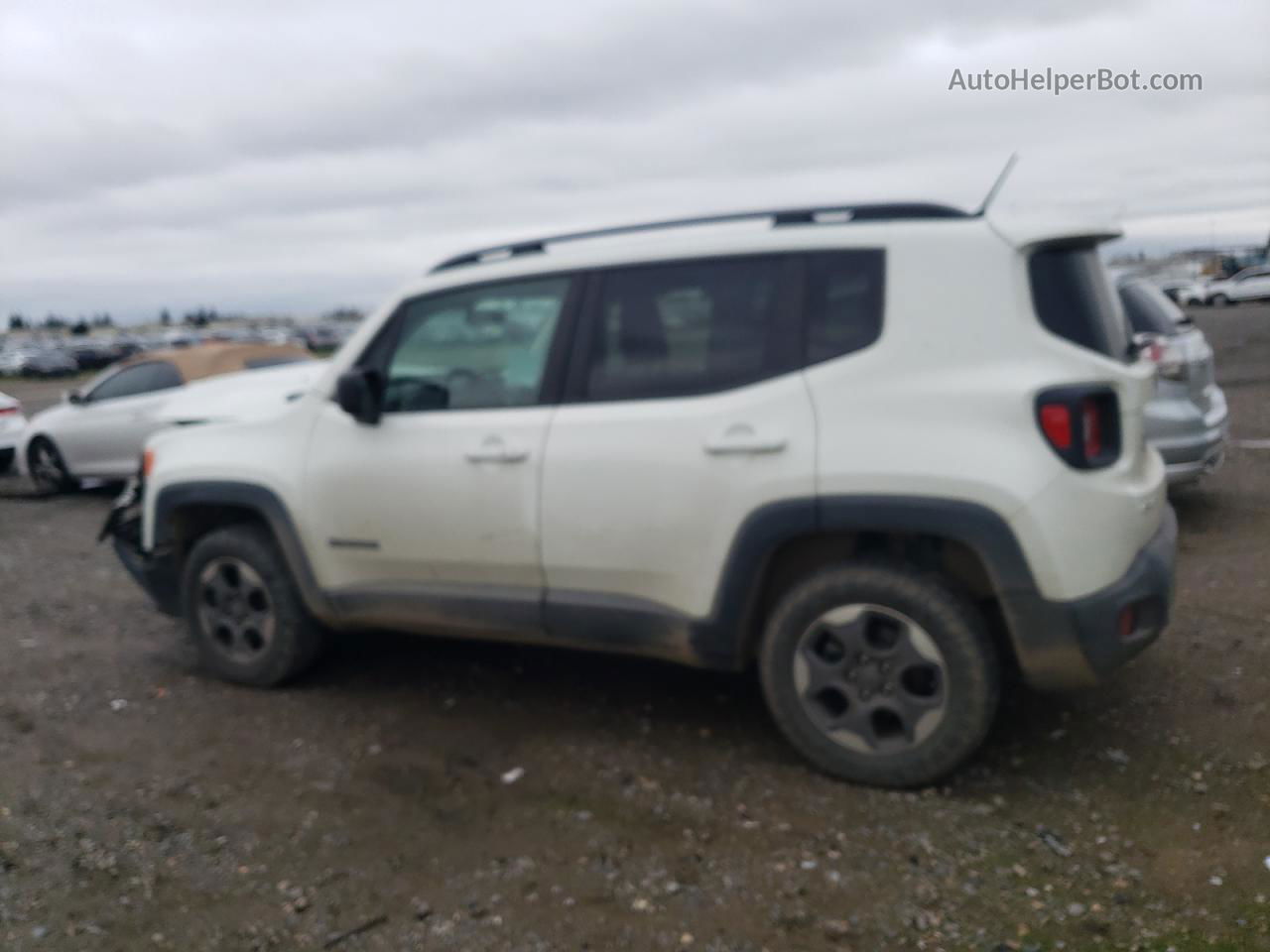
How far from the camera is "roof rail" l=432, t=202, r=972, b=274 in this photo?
3969 mm

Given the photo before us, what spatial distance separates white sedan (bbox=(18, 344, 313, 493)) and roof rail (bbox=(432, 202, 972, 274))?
24.5 feet

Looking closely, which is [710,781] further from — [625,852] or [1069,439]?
[1069,439]

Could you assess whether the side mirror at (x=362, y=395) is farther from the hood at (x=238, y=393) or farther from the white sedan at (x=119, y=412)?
the white sedan at (x=119, y=412)

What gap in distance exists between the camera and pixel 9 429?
13.7 m

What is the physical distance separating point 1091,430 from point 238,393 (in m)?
7.72

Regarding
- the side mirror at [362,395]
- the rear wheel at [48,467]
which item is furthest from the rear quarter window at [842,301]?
the rear wheel at [48,467]

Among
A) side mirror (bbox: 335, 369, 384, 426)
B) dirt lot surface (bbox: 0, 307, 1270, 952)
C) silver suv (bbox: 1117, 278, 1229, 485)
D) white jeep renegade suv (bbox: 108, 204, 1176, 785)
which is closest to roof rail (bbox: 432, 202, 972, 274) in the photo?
white jeep renegade suv (bbox: 108, 204, 1176, 785)

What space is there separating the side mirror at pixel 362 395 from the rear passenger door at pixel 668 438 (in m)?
0.84

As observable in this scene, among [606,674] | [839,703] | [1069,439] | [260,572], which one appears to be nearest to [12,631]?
[260,572]

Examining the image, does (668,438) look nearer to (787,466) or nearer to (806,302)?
(787,466)

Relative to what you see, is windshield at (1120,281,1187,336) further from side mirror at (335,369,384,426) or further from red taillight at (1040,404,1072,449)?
side mirror at (335,369,384,426)

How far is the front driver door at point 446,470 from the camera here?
4.37 metres

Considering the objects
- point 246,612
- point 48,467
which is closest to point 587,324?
point 246,612

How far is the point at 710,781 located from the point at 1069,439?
1688 millimetres
